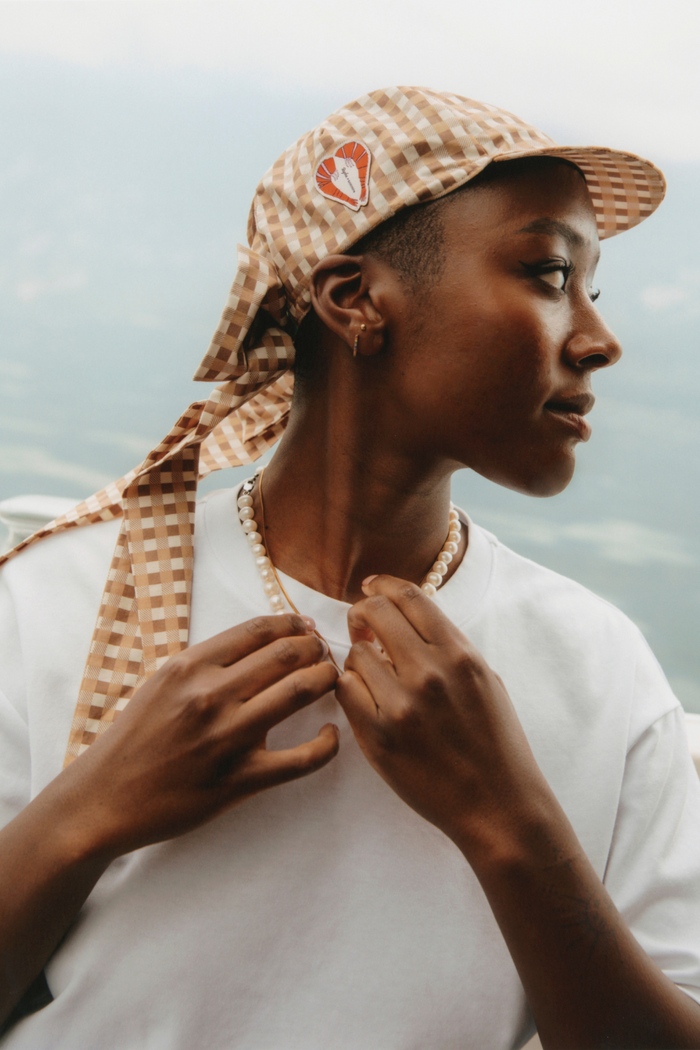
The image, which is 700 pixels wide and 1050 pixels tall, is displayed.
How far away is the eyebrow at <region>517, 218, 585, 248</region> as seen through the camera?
788 millimetres

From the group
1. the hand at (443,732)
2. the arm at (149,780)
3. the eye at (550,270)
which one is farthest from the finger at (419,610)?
the eye at (550,270)

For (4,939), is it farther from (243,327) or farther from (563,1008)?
(243,327)

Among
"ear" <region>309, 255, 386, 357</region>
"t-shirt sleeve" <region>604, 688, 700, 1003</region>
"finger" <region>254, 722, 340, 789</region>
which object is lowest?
"t-shirt sleeve" <region>604, 688, 700, 1003</region>

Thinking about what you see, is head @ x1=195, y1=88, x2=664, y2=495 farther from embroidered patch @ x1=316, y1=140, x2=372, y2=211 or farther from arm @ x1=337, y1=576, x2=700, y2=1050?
arm @ x1=337, y1=576, x2=700, y2=1050

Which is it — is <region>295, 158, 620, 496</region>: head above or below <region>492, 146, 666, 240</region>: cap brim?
below

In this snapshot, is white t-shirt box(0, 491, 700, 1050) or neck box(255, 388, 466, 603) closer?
white t-shirt box(0, 491, 700, 1050)

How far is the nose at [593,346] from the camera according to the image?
800mm

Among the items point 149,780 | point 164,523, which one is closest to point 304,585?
point 164,523

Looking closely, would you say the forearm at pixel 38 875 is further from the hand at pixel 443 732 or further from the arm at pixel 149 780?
the hand at pixel 443 732

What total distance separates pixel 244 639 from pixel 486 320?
14.1 inches

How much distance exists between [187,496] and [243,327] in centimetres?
19

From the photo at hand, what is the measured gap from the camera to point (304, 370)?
95 centimetres

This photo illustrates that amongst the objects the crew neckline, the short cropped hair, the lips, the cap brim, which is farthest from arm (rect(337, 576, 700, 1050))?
the cap brim

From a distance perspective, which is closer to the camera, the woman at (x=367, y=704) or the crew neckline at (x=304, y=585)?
the woman at (x=367, y=704)
